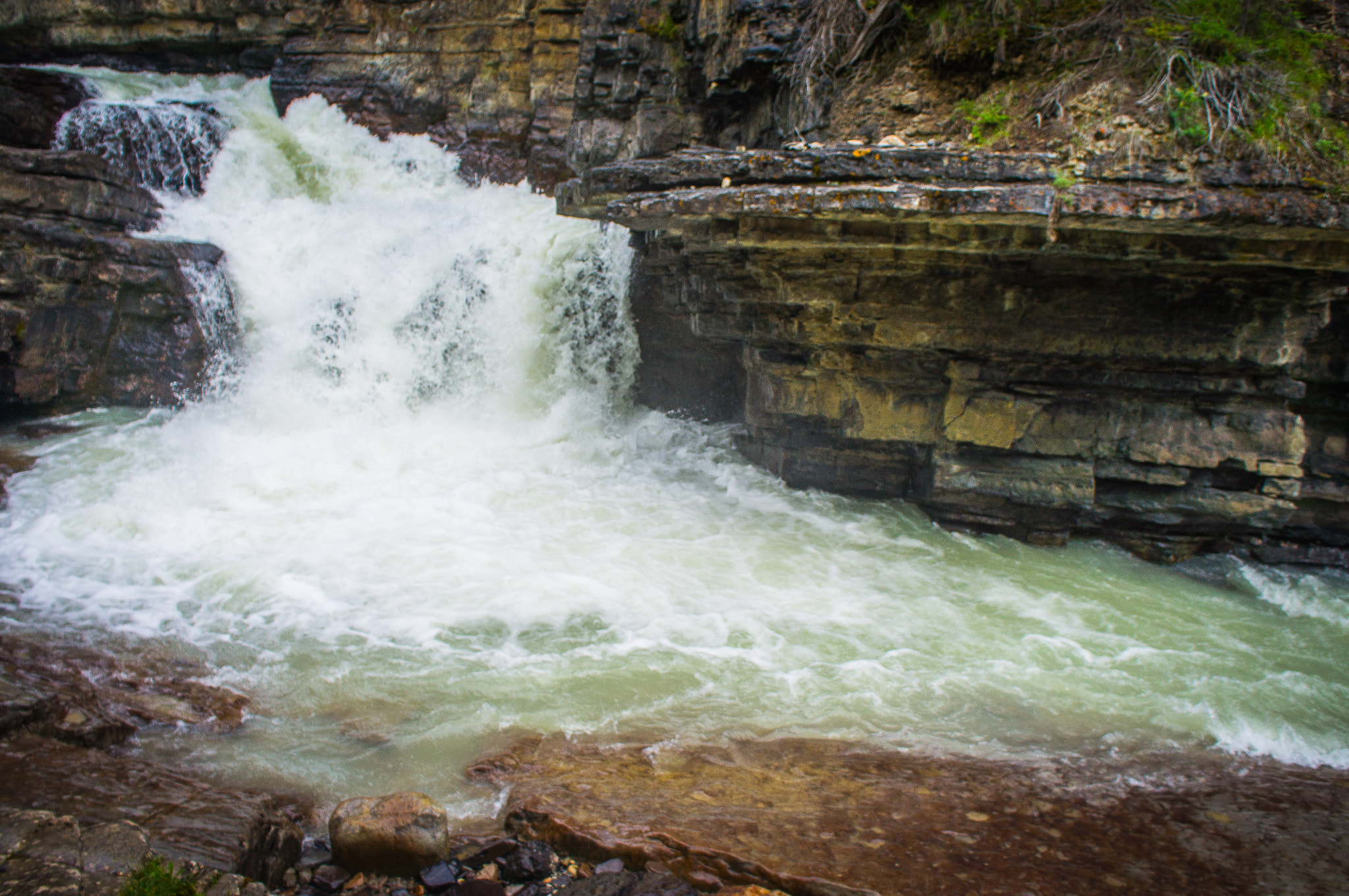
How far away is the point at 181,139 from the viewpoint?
11.0m

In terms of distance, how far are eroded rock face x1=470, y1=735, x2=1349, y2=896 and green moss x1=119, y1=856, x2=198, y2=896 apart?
3.39 feet

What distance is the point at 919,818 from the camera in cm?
276

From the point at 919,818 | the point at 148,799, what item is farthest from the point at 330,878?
the point at 919,818

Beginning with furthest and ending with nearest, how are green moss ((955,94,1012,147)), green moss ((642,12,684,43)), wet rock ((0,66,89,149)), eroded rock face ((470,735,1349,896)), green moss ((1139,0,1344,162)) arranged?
1. wet rock ((0,66,89,149))
2. green moss ((642,12,684,43))
3. green moss ((955,94,1012,147))
4. green moss ((1139,0,1344,162))
5. eroded rock face ((470,735,1349,896))

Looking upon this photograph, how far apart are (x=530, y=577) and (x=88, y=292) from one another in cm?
782

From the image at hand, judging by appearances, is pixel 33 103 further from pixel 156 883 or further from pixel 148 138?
pixel 156 883

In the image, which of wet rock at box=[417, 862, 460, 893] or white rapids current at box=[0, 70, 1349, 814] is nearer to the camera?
wet rock at box=[417, 862, 460, 893]

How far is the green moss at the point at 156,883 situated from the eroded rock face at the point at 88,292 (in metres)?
9.25

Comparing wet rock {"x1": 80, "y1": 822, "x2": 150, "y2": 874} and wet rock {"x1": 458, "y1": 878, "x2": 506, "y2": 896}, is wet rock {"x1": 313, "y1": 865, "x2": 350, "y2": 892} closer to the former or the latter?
wet rock {"x1": 458, "y1": 878, "x2": 506, "y2": 896}

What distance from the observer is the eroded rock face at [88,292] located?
8.45m

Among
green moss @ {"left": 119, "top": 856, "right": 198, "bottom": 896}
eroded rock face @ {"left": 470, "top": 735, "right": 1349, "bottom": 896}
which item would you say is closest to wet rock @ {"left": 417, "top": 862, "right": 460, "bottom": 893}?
eroded rock face @ {"left": 470, "top": 735, "right": 1349, "bottom": 896}

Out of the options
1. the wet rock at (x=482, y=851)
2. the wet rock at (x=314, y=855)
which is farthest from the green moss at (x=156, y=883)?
the wet rock at (x=482, y=851)

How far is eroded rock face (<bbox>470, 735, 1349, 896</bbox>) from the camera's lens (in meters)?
2.45

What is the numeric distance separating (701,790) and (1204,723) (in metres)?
2.71
